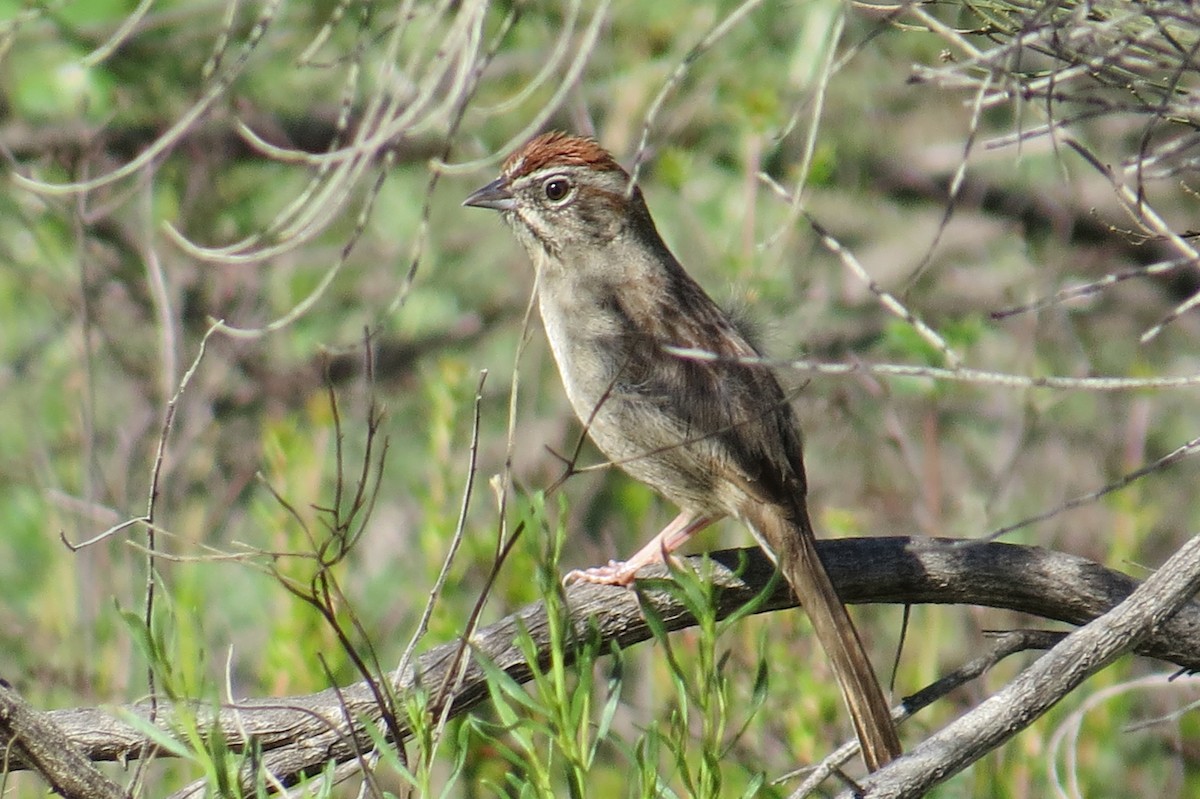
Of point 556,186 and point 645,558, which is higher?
point 556,186

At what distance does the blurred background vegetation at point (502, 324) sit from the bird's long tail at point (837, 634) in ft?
3.17

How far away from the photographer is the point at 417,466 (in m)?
8.24

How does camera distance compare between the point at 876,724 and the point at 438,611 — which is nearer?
the point at 876,724

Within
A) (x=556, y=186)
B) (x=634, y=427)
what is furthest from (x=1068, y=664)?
(x=556, y=186)

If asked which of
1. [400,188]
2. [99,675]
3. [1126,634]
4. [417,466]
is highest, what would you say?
[400,188]

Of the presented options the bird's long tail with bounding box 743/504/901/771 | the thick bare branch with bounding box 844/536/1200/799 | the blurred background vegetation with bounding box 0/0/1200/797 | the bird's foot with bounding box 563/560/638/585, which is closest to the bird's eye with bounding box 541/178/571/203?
the blurred background vegetation with bounding box 0/0/1200/797

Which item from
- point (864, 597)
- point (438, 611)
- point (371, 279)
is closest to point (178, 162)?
point (371, 279)

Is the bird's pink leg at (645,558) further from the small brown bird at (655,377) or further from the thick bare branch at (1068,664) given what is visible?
the thick bare branch at (1068,664)

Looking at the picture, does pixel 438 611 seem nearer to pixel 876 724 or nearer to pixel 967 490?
pixel 876 724

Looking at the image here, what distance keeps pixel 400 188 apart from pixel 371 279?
0.50m

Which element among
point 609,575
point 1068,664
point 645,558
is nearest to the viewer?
point 1068,664

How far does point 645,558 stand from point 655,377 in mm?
536

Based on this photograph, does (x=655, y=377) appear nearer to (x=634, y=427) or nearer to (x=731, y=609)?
(x=634, y=427)

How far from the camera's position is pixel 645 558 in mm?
4410
